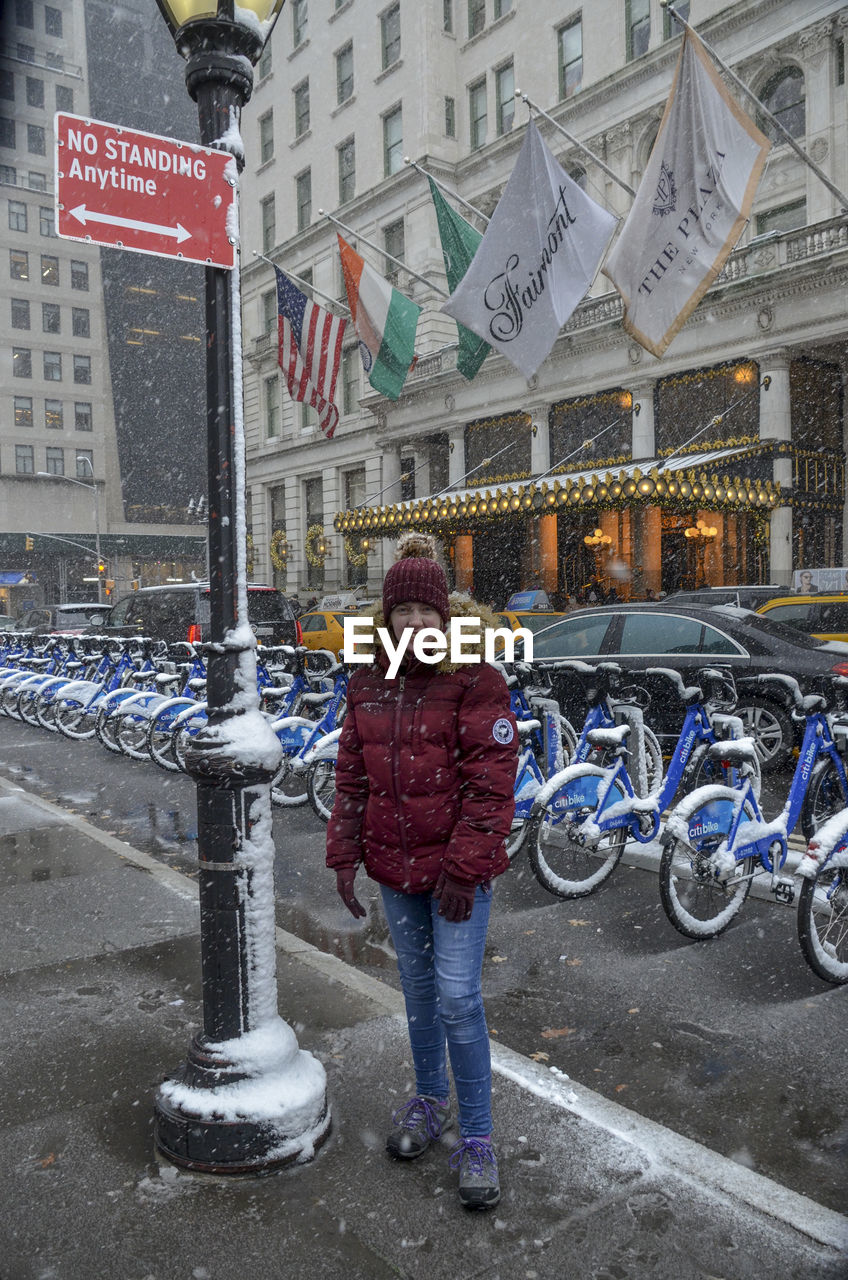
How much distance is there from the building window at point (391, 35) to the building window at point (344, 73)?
2.46 metres

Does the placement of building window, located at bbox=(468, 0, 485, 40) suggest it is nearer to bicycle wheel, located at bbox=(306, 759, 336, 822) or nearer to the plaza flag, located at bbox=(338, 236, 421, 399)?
the plaza flag, located at bbox=(338, 236, 421, 399)

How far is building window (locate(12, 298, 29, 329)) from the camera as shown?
65.9m

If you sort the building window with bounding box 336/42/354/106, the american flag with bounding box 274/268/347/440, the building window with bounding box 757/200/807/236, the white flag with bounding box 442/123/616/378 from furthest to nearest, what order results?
1. the building window with bounding box 336/42/354/106
2. the building window with bounding box 757/200/807/236
3. the american flag with bounding box 274/268/347/440
4. the white flag with bounding box 442/123/616/378

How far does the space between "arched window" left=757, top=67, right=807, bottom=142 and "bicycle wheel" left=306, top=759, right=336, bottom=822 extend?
2395 centimetres

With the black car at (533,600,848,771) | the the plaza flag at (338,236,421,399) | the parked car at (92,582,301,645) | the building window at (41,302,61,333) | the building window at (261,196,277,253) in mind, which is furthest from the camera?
the building window at (41,302,61,333)

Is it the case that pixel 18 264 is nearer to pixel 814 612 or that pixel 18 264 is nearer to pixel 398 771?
pixel 814 612

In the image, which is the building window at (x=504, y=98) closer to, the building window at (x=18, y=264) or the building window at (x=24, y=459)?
the building window at (x=24, y=459)

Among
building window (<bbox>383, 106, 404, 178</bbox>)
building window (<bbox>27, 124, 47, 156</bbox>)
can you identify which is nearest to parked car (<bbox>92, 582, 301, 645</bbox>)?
building window (<bbox>383, 106, 404, 178</bbox>)

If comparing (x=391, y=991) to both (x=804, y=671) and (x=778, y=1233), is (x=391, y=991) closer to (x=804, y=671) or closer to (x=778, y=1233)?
(x=778, y=1233)

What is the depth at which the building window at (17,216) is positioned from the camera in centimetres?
6625

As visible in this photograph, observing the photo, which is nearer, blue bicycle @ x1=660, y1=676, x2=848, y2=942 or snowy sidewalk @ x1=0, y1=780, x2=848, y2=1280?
snowy sidewalk @ x1=0, y1=780, x2=848, y2=1280

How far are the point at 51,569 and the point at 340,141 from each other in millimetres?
36512

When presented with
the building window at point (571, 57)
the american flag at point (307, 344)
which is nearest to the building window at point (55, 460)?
the building window at point (571, 57)

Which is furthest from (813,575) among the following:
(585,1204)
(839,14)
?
(585,1204)
